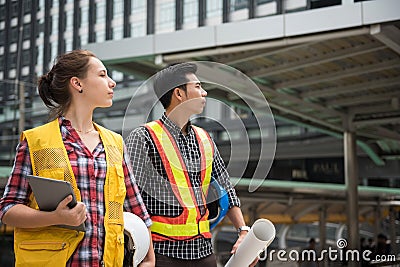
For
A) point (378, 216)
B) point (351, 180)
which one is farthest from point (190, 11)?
point (351, 180)

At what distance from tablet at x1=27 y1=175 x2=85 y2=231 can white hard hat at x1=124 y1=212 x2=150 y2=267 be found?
0.28 meters

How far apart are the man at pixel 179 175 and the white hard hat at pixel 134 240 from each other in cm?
32

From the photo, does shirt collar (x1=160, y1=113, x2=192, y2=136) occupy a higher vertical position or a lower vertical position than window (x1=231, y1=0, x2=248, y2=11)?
lower

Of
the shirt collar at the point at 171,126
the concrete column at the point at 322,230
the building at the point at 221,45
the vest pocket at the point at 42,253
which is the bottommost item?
the concrete column at the point at 322,230

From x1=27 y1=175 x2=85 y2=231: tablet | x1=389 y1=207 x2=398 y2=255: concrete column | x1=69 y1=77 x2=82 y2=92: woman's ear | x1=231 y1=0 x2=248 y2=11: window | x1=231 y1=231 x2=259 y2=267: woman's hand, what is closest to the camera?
x1=27 y1=175 x2=85 y2=231: tablet

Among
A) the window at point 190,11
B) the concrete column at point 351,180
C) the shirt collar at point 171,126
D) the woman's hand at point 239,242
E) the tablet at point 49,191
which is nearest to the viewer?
the tablet at point 49,191

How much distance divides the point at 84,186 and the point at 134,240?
0.23 meters

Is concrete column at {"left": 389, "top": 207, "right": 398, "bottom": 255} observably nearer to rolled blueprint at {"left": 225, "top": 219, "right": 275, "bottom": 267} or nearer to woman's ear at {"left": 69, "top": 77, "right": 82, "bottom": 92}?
rolled blueprint at {"left": 225, "top": 219, "right": 275, "bottom": 267}

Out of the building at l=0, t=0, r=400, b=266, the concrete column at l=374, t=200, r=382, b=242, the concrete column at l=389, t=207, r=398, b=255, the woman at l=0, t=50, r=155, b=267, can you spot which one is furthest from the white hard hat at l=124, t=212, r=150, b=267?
the concrete column at l=374, t=200, r=382, b=242

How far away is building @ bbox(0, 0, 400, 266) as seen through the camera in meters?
4.05

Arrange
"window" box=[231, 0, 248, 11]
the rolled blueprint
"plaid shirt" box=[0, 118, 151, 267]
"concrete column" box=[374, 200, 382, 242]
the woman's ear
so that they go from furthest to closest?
"concrete column" box=[374, 200, 382, 242], "window" box=[231, 0, 248, 11], the rolled blueprint, the woman's ear, "plaid shirt" box=[0, 118, 151, 267]

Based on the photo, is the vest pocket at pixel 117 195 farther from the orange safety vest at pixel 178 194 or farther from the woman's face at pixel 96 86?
the orange safety vest at pixel 178 194

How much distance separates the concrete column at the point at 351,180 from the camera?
17.7 feet

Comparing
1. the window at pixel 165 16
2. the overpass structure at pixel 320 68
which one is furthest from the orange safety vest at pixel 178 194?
the window at pixel 165 16
